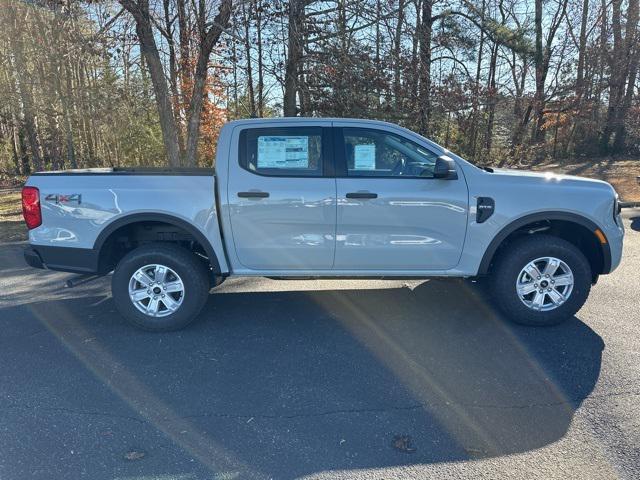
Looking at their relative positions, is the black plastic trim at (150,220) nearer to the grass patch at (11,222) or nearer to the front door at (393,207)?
the front door at (393,207)

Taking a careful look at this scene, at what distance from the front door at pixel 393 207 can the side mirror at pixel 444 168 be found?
0.13 meters

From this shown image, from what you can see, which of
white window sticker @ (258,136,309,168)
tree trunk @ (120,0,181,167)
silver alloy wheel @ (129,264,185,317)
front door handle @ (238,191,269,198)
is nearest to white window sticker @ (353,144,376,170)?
white window sticker @ (258,136,309,168)

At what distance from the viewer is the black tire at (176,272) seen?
4195mm

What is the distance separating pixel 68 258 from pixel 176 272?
101cm

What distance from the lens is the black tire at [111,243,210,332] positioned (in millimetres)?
4195

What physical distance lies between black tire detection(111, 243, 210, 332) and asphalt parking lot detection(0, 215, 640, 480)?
149mm

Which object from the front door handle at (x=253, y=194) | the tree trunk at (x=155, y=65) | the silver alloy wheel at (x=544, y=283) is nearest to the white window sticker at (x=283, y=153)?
the front door handle at (x=253, y=194)

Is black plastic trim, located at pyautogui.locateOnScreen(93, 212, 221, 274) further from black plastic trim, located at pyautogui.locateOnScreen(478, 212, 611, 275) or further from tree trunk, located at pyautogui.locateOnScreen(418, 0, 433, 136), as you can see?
tree trunk, located at pyautogui.locateOnScreen(418, 0, 433, 136)

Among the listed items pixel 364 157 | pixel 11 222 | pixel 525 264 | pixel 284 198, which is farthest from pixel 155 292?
pixel 11 222

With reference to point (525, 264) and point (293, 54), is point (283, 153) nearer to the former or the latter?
point (525, 264)

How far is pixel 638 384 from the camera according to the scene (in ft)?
10.8

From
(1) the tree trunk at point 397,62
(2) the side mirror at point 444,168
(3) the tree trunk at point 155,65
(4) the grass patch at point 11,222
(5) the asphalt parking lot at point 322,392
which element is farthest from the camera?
(1) the tree trunk at point 397,62

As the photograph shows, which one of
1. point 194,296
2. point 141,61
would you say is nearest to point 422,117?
point 141,61

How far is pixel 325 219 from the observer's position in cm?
414
